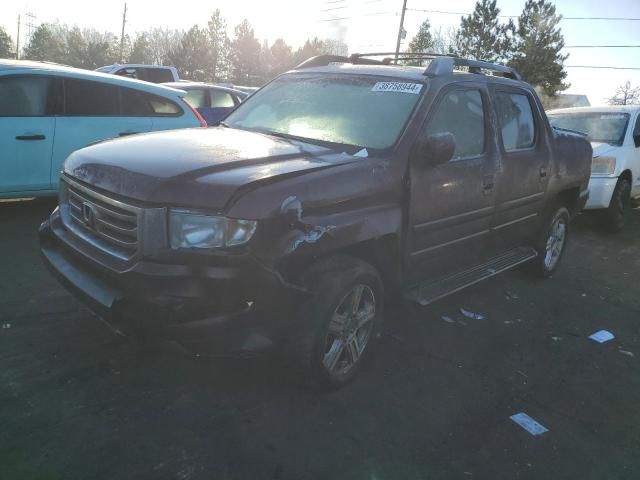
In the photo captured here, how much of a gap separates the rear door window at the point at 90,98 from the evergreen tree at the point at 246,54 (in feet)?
166

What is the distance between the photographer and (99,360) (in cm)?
341

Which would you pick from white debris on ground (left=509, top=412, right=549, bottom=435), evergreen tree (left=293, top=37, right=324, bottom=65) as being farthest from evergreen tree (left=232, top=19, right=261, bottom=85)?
white debris on ground (left=509, top=412, right=549, bottom=435)

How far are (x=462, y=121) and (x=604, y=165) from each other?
496 cm

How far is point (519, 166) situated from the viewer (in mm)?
4734

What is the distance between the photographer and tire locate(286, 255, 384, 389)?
2984 millimetres

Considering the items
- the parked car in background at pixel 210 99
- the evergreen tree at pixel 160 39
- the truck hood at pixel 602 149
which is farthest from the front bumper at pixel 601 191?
the evergreen tree at pixel 160 39

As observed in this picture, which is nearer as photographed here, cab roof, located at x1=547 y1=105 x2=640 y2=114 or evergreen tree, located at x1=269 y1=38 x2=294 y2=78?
cab roof, located at x1=547 y1=105 x2=640 y2=114

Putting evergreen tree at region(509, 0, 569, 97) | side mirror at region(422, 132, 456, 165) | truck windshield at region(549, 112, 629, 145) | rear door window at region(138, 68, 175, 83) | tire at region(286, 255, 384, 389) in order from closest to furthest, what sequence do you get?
tire at region(286, 255, 384, 389) → side mirror at region(422, 132, 456, 165) → truck windshield at region(549, 112, 629, 145) → rear door window at region(138, 68, 175, 83) → evergreen tree at region(509, 0, 569, 97)

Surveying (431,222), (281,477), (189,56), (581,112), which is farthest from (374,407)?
(189,56)

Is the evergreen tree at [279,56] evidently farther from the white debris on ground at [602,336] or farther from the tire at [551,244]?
the white debris on ground at [602,336]

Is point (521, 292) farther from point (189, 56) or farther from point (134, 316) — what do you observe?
point (189, 56)

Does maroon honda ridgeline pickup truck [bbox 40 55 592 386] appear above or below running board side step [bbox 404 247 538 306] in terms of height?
above

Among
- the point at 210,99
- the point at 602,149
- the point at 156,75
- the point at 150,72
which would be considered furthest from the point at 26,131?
the point at 156,75

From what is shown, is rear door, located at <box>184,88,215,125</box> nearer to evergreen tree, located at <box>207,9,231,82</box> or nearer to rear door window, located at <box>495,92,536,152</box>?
rear door window, located at <box>495,92,536,152</box>
